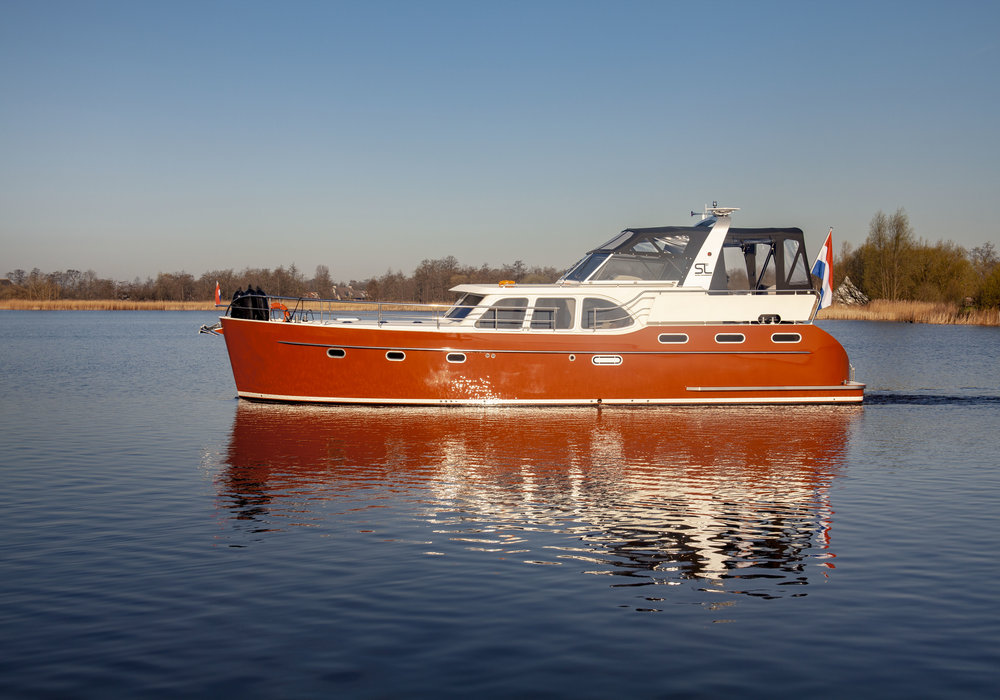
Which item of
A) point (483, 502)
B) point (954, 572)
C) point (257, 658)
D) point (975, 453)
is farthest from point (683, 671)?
point (975, 453)

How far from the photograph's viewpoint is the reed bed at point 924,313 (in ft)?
205

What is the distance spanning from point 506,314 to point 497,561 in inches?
510

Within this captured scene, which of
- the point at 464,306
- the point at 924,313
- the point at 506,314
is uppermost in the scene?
the point at 924,313

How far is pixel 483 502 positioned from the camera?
37.8ft

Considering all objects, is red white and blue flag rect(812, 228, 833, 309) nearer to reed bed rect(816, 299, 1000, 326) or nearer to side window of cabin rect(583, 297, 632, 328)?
side window of cabin rect(583, 297, 632, 328)

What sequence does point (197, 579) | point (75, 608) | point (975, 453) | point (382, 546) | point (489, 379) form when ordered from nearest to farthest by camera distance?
point (75, 608)
point (197, 579)
point (382, 546)
point (975, 453)
point (489, 379)

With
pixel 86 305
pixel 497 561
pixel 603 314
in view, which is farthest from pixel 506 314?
pixel 86 305

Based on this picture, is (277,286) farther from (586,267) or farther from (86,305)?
(586,267)

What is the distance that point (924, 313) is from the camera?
227 ft

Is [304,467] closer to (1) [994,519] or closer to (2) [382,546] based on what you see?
(2) [382,546]

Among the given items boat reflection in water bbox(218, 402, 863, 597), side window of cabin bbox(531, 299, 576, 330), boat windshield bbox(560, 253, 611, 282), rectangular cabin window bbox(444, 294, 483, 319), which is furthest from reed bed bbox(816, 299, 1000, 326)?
rectangular cabin window bbox(444, 294, 483, 319)

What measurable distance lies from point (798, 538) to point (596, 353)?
38.1 ft

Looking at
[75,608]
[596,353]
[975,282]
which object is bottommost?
[75,608]

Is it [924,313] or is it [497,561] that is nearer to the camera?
[497,561]
